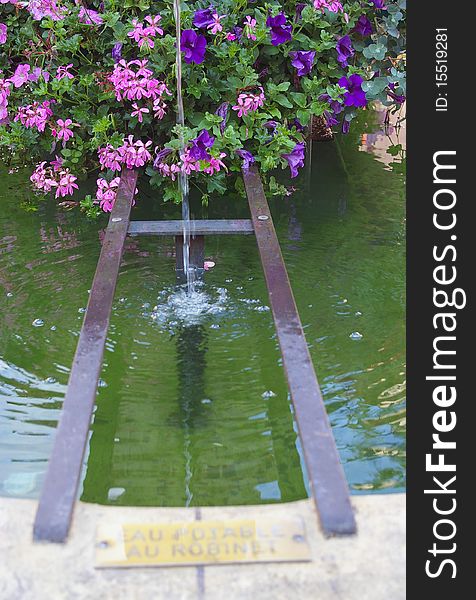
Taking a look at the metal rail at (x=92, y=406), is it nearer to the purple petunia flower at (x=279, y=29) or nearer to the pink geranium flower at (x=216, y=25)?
the pink geranium flower at (x=216, y=25)

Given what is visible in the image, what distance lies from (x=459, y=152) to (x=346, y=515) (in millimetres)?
1367

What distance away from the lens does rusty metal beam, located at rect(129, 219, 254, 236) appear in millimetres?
3070

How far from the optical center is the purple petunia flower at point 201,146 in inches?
136

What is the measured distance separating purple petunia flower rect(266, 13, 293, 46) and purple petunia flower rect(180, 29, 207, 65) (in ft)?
0.94

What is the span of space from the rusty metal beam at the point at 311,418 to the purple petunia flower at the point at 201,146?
97 centimetres

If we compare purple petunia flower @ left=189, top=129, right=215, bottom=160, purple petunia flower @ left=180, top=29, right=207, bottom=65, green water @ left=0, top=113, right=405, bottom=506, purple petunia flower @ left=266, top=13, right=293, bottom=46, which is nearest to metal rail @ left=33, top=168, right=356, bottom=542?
green water @ left=0, top=113, right=405, bottom=506

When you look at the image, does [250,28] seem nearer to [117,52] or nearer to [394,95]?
[117,52]

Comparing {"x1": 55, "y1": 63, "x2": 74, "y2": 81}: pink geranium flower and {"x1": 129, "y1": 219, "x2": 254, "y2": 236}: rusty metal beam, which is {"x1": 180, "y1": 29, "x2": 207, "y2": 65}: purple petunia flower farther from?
{"x1": 129, "y1": 219, "x2": 254, "y2": 236}: rusty metal beam

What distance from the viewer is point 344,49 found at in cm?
370

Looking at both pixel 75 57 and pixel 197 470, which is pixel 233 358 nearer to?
pixel 197 470

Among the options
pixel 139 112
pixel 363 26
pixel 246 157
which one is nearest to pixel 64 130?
pixel 139 112

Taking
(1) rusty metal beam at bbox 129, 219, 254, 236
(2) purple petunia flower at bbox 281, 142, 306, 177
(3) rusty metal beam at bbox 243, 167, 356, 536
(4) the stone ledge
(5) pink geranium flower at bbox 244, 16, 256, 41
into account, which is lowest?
(4) the stone ledge

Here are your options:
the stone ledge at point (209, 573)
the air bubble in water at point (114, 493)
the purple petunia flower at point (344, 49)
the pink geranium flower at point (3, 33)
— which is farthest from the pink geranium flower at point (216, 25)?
the stone ledge at point (209, 573)

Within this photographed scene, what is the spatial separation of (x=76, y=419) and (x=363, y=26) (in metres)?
2.59
